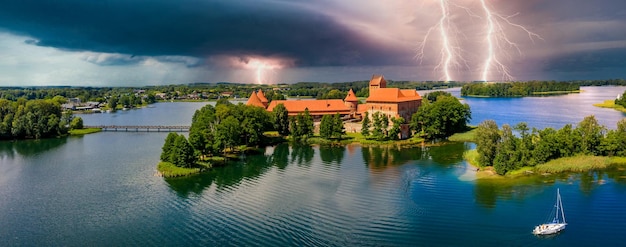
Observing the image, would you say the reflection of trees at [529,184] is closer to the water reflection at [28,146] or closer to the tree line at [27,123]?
the water reflection at [28,146]

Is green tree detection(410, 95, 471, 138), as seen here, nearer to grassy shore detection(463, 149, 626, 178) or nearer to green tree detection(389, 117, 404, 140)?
green tree detection(389, 117, 404, 140)

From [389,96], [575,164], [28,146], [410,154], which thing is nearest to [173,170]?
[410,154]

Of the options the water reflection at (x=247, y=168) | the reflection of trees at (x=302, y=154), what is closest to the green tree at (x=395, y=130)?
the water reflection at (x=247, y=168)

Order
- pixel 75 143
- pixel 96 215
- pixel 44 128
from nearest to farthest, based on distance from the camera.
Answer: pixel 96 215
pixel 75 143
pixel 44 128

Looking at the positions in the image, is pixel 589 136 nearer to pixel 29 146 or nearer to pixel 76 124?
pixel 29 146

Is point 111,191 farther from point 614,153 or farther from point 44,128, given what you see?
point 614,153

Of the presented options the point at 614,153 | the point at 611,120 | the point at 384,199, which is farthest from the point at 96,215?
the point at 611,120
